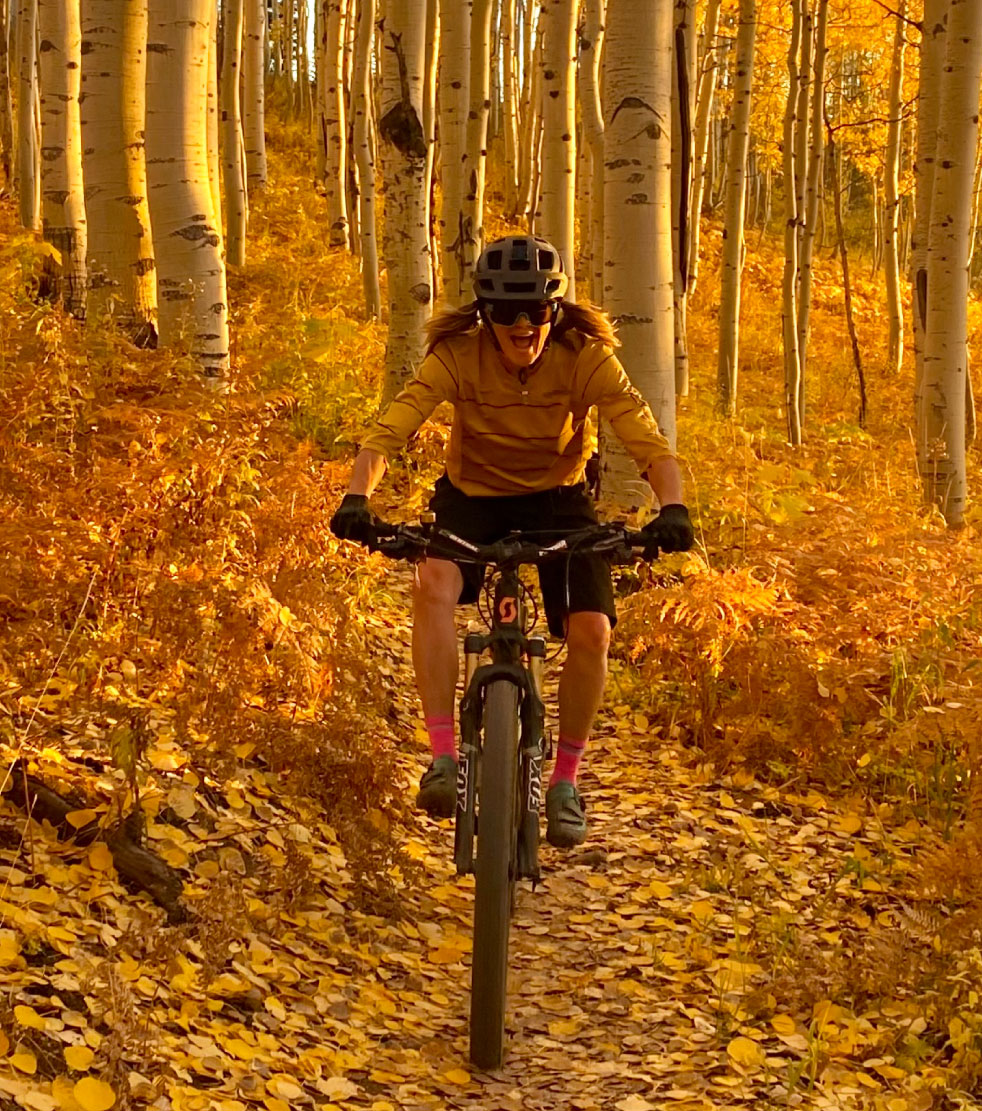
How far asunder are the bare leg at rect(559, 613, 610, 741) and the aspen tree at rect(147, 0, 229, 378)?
137 inches

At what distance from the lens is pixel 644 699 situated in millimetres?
7438

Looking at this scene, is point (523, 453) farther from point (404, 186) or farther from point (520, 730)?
point (404, 186)

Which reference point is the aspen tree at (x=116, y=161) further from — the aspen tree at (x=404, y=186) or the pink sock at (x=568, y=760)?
the pink sock at (x=568, y=760)

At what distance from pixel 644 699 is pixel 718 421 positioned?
28.0ft

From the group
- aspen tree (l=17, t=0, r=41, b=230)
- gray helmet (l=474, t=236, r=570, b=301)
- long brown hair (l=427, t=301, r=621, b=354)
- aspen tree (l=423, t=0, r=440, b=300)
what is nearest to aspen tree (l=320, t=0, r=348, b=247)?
aspen tree (l=423, t=0, r=440, b=300)

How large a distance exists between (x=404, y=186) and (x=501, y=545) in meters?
7.55

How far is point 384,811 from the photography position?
570 centimetres

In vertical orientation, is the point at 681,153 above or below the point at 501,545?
above

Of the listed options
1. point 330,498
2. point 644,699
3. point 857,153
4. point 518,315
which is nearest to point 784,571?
point 644,699

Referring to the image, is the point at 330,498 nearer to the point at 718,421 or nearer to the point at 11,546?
the point at 11,546

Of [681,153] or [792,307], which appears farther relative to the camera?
[792,307]

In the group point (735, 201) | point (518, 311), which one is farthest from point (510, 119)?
point (518, 311)

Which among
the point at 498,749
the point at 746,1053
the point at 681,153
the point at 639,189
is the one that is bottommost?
the point at 746,1053

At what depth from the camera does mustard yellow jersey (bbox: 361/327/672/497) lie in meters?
4.72
